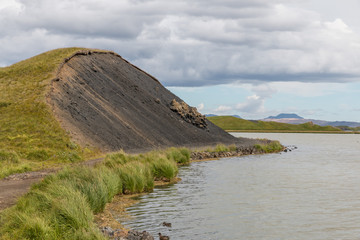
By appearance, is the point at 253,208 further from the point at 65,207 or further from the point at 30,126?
the point at 30,126

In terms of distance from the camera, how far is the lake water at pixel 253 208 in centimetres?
1590

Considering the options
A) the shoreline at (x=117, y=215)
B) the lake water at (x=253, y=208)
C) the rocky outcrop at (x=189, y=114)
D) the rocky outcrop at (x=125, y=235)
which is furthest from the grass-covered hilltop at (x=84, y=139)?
the lake water at (x=253, y=208)

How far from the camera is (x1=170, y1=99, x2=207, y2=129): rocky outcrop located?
77000mm

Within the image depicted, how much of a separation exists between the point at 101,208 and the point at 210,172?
19.3 metres

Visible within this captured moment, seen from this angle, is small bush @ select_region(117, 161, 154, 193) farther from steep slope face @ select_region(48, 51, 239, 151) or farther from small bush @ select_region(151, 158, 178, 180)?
steep slope face @ select_region(48, 51, 239, 151)

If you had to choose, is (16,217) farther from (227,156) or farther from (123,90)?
(123,90)

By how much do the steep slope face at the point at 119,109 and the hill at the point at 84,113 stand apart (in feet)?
0.56

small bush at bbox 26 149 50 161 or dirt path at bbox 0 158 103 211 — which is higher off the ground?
small bush at bbox 26 149 50 161

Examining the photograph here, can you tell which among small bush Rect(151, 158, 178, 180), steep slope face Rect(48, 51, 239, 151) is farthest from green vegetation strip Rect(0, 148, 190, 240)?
steep slope face Rect(48, 51, 239, 151)

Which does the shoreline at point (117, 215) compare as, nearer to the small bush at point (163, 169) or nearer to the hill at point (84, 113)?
the small bush at point (163, 169)

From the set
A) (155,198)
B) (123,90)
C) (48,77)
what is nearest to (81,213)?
(155,198)

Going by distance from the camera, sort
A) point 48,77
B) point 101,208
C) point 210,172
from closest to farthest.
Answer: point 101,208, point 210,172, point 48,77

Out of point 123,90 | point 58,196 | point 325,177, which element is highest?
point 123,90

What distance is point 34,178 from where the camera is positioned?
26625 mm
